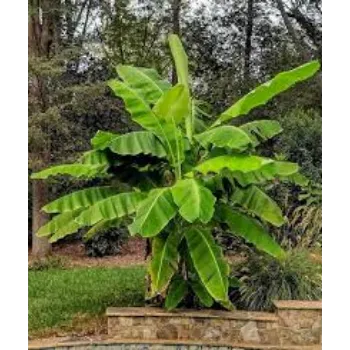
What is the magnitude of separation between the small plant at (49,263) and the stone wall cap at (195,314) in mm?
2275

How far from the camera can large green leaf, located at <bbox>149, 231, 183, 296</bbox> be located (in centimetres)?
369

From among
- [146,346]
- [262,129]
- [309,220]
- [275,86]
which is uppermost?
[275,86]

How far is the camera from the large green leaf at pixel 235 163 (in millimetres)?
3332

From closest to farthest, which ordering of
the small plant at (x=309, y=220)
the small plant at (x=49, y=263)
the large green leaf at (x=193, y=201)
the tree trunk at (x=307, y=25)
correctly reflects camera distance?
the large green leaf at (x=193, y=201) → the small plant at (x=309, y=220) → the small plant at (x=49, y=263) → the tree trunk at (x=307, y=25)

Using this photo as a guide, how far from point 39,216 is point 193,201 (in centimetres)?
348

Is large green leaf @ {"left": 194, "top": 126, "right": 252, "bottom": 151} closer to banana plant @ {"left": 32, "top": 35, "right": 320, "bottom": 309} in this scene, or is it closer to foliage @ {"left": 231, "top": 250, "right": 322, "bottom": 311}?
banana plant @ {"left": 32, "top": 35, "right": 320, "bottom": 309}

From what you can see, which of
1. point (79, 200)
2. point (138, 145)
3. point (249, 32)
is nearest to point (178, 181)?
point (138, 145)

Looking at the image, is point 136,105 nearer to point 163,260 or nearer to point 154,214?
point 154,214

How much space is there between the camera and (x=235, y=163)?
342 centimetres

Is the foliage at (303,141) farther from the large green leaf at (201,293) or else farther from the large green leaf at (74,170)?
the large green leaf at (74,170)

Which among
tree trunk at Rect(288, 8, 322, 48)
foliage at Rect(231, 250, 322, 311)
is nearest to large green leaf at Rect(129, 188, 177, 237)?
foliage at Rect(231, 250, 322, 311)

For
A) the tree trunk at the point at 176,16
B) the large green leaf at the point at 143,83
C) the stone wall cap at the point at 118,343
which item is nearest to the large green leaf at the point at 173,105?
the large green leaf at the point at 143,83

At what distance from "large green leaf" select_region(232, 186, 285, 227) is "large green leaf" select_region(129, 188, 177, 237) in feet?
1.93

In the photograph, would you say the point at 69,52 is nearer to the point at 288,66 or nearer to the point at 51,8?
the point at 51,8
